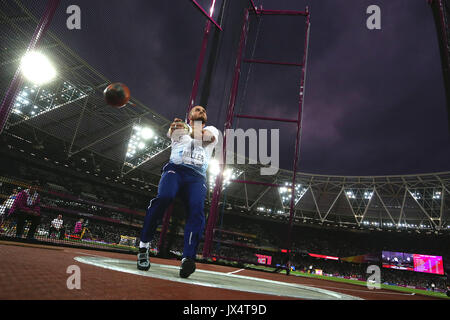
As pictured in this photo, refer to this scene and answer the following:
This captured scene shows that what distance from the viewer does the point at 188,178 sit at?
240cm

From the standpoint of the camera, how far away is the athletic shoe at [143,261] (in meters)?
2.04

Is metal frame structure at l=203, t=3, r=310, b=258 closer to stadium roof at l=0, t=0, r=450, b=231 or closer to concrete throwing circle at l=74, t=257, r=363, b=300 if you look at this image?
stadium roof at l=0, t=0, r=450, b=231

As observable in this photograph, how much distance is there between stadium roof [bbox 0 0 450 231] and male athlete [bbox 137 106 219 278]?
624 cm

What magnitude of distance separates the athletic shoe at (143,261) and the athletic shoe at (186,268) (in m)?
0.31

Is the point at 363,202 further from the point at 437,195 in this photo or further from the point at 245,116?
the point at 245,116

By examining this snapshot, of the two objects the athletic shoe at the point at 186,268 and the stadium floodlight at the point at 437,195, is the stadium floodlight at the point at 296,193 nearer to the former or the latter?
the stadium floodlight at the point at 437,195

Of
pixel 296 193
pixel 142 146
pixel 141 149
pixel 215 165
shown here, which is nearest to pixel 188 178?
pixel 215 165

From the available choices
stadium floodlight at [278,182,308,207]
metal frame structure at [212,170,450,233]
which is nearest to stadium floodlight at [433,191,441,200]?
metal frame structure at [212,170,450,233]

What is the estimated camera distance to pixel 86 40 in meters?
8.39

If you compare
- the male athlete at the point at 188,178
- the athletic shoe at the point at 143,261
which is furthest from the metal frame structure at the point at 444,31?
the athletic shoe at the point at 143,261

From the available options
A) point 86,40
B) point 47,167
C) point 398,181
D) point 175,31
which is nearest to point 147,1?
point 175,31
